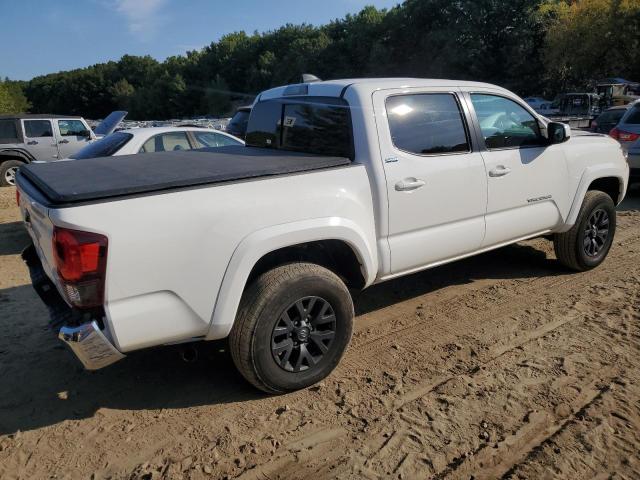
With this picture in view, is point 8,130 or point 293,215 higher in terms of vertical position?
point 8,130

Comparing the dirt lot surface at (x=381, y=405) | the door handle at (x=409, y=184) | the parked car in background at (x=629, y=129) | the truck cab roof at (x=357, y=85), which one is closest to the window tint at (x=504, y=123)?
the truck cab roof at (x=357, y=85)

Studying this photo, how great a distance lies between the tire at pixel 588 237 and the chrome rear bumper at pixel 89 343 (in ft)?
13.8

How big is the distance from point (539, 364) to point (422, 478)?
1429mm

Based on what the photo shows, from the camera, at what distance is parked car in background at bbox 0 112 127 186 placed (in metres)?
12.5

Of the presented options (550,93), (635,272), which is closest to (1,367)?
(635,272)

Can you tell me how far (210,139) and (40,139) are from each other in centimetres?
686

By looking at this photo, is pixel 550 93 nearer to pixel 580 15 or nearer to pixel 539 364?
pixel 580 15

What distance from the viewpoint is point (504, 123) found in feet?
14.9

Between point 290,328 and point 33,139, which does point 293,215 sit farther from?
point 33,139

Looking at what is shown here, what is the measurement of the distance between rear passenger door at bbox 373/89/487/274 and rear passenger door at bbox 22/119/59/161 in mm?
11580

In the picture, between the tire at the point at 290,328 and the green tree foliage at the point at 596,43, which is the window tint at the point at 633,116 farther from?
the green tree foliage at the point at 596,43

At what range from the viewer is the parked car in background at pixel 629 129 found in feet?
30.8

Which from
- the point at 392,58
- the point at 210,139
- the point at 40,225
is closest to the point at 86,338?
the point at 40,225

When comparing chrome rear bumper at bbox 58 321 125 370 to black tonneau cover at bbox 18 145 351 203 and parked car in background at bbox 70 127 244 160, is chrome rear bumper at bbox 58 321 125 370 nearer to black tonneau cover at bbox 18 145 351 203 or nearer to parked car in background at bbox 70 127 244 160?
black tonneau cover at bbox 18 145 351 203
